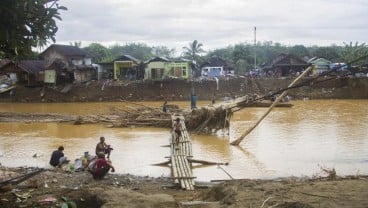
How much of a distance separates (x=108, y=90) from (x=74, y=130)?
22.2 m

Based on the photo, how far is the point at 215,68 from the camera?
55469 mm

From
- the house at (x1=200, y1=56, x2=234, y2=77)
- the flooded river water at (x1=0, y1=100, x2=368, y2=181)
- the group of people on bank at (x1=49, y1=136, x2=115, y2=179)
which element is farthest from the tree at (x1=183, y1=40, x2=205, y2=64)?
the group of people on bank at (x1=49, y1=136, x2=115, y2=179)

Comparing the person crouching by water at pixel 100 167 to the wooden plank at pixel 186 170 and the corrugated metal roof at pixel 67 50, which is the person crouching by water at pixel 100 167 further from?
the corrugated metal roof at pixel 67 50

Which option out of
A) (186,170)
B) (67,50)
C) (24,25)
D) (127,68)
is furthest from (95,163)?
(67,50)

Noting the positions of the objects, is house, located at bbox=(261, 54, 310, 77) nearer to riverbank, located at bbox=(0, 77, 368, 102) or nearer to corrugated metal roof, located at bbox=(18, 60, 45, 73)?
riverbank, located at bbox=(0, 77, 368, 102)

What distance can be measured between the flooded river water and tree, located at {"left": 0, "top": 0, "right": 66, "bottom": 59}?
7741 millimetres

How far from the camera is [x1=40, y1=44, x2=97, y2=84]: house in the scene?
49156 mm

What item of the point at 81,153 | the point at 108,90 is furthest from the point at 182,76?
the point at 81,153

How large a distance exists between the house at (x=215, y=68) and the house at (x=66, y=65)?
43.9 ft

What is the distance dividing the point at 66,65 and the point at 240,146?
34.7 meters

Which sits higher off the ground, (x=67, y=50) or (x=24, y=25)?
(x=67, y=50)

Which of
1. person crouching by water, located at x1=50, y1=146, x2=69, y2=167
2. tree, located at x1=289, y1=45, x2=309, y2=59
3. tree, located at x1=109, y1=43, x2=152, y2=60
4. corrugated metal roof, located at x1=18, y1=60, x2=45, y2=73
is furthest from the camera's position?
tree, located at x1=109, y1=43, x2=152, y2=60

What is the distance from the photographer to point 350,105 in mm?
38125

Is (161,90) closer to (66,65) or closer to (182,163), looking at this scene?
(66,65)
